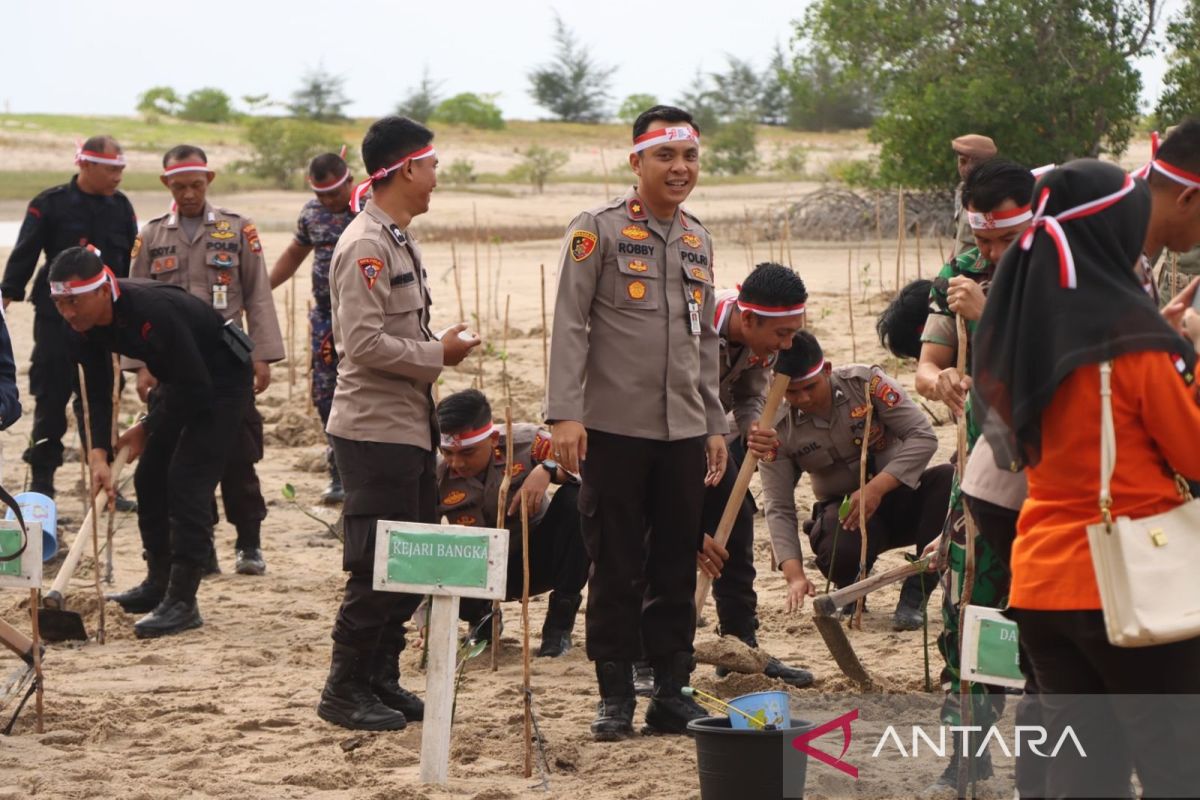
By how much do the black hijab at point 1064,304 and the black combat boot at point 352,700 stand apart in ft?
8.44

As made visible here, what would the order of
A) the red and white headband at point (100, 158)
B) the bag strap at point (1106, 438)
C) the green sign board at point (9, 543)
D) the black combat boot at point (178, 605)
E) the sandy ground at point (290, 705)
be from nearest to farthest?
1. the bag strap at point (1106, 438)
2. the sandy ground at point (290, 705)
3. the green sign board at point (9, 543)
4. the black combat boot at point (178, 605)
5. the red and white headband at point (100, 158)

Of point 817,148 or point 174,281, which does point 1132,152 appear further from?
point 174,281

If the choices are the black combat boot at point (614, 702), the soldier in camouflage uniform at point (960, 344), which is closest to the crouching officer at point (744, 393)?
the black combat boot at point (614, 702)

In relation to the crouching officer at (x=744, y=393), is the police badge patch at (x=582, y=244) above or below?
above

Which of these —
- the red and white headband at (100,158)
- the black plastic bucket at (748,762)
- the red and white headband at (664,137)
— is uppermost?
the red and white headband at (100,158)

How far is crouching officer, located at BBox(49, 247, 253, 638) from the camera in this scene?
232 inches

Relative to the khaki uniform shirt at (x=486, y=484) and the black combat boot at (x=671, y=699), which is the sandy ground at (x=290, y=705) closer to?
the black combat boot at (x=671, y=699)

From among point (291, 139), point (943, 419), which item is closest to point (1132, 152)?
point (291, 139)

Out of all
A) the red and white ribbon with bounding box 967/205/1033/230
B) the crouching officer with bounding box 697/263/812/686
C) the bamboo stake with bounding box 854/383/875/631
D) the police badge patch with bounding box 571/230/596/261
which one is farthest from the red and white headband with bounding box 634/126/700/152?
the bamboo stake with bounding box 854/383/875/631

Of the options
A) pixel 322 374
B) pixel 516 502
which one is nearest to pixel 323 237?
pixel 322 374

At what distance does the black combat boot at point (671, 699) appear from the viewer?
4770 millimetres

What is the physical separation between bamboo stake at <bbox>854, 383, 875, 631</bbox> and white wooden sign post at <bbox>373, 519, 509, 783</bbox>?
185 cm

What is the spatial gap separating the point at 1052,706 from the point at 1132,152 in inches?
1260

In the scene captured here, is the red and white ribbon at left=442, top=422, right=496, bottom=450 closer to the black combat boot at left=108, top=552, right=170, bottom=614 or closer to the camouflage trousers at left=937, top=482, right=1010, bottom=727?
the black combat boot at left=108, top=552, right=170, bottom=614
